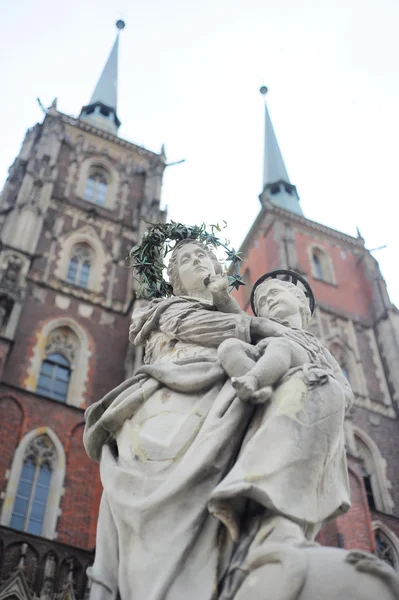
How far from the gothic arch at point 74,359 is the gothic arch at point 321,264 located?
431 inches

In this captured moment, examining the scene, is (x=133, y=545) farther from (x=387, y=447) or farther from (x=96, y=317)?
(x=387, y=447)

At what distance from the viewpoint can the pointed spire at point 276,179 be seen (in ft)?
113

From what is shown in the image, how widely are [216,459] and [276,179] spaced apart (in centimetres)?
3508

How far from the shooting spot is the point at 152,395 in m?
2.48

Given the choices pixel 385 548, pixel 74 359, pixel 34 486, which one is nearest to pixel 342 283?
pixel 385 548

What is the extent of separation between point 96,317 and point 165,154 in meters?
10.5

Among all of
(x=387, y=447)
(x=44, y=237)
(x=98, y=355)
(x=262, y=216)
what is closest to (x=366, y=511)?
(x=387, y=447)

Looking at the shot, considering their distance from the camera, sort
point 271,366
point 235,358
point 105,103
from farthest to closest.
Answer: point 105,103
point 235,358
point 271,366

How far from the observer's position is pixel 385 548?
18.4 metres

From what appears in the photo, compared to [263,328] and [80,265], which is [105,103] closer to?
[80,265]

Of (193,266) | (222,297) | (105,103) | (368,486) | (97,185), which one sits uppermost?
(105,103)

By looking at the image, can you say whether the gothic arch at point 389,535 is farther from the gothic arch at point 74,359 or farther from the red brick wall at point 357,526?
the gothic arch at point 74,359

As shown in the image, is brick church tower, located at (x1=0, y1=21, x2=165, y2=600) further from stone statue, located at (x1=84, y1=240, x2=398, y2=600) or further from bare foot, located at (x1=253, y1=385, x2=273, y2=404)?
bare foot, located at (x1=253, y1=385, x2=273, y2=404)

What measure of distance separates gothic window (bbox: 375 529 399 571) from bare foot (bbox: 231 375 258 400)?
17226mm
